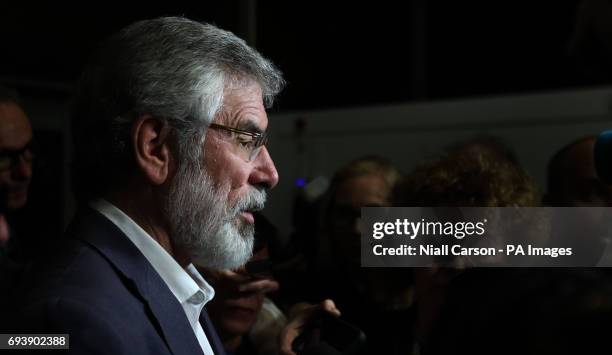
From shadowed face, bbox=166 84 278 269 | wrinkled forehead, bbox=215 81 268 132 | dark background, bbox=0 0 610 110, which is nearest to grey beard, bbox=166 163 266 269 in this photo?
shadowed face, bbox=166 84 278 269

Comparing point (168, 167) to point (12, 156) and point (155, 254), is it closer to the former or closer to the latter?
point (155, 254)

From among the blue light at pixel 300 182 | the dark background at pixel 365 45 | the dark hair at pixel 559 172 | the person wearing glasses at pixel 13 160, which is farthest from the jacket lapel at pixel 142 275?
the blue light at pixel 300 182

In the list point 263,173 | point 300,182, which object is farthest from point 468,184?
point 300,182

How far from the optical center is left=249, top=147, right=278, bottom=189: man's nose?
4.80 ft

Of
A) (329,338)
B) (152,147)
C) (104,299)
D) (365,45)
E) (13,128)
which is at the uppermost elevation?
(365,45)

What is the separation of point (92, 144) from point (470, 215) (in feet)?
2.60

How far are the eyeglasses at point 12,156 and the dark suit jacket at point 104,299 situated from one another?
0.60 meters

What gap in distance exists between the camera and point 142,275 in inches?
49.8

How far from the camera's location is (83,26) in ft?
8.63

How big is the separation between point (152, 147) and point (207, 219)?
6.6 inches

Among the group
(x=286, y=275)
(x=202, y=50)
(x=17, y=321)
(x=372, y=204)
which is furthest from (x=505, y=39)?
(x=17, y=321)

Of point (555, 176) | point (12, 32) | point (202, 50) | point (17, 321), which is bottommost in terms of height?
point (17, 321)

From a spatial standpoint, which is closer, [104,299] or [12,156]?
[104,299]

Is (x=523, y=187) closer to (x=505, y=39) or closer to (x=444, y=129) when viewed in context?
(x=444, y=129)
